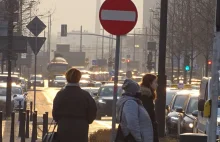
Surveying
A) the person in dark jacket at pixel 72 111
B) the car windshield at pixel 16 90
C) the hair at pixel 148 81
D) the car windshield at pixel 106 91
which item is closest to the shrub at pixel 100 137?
the hair at pixel 148 81

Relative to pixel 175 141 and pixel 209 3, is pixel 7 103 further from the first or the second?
pixel 175 141

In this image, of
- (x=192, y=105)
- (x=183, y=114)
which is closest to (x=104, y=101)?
(x=192, y=105)

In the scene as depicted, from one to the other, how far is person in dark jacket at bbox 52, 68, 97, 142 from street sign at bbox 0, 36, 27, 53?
20.3m

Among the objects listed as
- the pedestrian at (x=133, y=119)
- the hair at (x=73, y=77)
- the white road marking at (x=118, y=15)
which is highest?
the white road marking at (x=118, y=15)

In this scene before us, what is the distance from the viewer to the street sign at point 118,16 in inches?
523

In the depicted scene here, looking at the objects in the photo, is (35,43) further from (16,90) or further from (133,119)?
(133,119)

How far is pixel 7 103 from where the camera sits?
3366cm

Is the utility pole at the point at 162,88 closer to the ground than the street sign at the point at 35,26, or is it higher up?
closer to the ground

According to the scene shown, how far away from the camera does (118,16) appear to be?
13.4m

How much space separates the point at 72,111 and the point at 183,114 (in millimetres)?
11327

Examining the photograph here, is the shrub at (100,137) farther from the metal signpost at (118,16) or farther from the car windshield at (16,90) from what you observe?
the car windshield at (16,90)

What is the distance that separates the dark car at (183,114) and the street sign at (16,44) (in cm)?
785

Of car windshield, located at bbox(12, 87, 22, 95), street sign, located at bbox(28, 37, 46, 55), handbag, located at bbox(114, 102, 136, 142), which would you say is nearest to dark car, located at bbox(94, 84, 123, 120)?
car windshield, located at bbox(12, 87, 22, 95)

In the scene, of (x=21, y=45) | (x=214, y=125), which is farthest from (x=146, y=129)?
(x=21, y=45)
